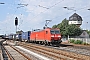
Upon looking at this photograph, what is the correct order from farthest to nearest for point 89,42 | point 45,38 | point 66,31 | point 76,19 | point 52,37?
point 76,19
point 66,31
point 89,42
point 45,38
point 52,37

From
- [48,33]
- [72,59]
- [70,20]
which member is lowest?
[72,59]

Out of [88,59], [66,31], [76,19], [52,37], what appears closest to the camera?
[88,59]

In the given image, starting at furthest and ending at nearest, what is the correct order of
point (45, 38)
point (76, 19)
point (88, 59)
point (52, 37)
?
point (76, 19)
point (45, 38)
point (52, 37)
point (88, 59)

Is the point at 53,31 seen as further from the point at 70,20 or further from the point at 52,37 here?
the point at 70,20

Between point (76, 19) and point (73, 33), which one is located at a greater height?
point (76, 19)

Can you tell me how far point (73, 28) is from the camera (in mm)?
94938

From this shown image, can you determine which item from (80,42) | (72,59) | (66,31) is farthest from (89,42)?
(66,31)

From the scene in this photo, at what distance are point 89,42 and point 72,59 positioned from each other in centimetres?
3214

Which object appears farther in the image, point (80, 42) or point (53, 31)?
point (80, 42)

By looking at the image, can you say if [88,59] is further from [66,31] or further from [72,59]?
[66,31]

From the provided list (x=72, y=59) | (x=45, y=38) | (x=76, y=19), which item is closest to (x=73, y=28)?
(x=76, y=19)

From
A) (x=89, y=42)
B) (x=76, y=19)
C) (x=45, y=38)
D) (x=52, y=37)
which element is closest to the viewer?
(x=52, y=37)

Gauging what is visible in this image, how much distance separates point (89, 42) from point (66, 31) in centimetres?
4042

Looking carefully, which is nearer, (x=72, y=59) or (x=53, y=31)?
(x=72, y=59)
